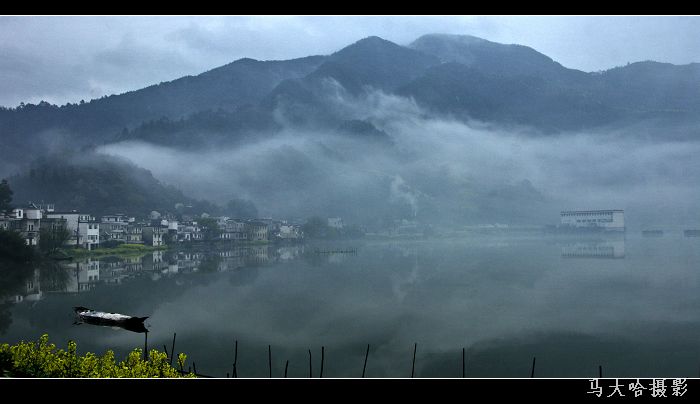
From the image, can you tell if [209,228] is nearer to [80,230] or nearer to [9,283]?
[80,230]

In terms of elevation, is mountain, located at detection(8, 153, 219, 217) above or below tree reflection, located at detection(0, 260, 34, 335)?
above

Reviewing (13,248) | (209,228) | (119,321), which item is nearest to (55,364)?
(119,321)

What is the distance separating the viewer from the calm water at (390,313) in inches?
Answer: 283

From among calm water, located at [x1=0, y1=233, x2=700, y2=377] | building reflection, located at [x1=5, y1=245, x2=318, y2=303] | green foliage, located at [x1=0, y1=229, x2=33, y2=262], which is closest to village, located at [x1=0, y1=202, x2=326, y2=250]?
green foliage, located at [x1=0, y1=229, x2=33, y2=262]

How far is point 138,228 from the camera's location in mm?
23203

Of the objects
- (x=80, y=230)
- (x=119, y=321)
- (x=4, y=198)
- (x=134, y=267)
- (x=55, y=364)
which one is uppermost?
(x=4, y=198)

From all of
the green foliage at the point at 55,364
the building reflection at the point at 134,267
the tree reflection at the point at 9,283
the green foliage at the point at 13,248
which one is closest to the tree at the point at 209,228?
the building reflection at the point at 134,267

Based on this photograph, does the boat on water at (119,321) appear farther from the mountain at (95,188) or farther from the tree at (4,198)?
the mountain at (95,188)

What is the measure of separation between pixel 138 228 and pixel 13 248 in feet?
25.8

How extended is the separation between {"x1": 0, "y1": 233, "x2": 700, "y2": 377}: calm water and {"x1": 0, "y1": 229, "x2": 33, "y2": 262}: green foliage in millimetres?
922

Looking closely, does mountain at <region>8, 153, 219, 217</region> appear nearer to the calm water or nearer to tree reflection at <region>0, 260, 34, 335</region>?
the calm water

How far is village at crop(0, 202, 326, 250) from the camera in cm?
1789

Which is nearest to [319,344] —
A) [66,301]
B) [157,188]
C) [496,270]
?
[66,301]
